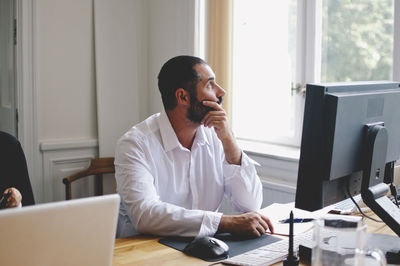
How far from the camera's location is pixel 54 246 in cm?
106

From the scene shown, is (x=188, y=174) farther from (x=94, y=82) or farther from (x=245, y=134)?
(x=94, y=82)

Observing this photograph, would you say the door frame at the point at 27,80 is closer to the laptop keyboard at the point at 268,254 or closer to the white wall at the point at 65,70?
the white wall at the point at 65,70

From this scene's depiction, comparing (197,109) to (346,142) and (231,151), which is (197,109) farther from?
(346,142)

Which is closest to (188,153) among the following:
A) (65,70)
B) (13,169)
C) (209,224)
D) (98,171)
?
(209,224)

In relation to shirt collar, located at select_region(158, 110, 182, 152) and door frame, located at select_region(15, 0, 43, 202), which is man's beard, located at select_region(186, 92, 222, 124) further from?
door frame, located at select_region(15, 0, 43, 202)

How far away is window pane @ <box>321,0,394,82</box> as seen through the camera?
2693 millimetres

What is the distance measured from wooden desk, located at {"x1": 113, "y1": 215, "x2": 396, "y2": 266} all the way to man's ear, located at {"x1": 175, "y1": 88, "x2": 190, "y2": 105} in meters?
0.64

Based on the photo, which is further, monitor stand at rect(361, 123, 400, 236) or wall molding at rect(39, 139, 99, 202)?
wall molding at rect(39, 139, 99, 202)

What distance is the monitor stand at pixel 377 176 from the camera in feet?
4.56

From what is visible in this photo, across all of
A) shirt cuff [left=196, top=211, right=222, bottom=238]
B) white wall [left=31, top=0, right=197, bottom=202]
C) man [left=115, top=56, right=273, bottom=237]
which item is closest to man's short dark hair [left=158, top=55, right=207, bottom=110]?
man [left=115, top=56, right=273, bottom=237]

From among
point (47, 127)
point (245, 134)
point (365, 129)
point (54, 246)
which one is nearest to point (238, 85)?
point (245, 134)

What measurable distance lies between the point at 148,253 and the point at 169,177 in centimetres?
58

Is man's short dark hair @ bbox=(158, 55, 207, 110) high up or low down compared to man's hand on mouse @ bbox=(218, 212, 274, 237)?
up

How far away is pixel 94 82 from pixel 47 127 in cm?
46
